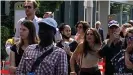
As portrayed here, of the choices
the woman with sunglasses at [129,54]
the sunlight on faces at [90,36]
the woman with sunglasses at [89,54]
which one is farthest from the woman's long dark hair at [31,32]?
the sunlight on faces at [90,36]

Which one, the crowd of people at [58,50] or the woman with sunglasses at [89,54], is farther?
the woman with sunglasses at [89,54]

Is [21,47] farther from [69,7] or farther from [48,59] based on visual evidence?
[69,7]

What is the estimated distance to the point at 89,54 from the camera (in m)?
7.50

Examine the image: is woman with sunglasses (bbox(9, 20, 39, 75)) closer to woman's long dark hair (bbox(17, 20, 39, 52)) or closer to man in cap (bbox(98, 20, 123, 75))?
woman's long dark hair (bbox(17, 20, 39, 52))

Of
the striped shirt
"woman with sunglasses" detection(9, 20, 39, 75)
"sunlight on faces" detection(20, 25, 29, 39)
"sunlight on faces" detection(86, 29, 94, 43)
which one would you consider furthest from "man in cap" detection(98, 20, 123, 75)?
the striped shirt

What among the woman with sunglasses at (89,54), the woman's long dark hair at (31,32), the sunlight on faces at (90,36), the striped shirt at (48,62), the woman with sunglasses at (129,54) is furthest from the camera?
the sunlight on faces at (90,36)

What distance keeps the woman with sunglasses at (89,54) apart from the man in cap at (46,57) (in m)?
2.93

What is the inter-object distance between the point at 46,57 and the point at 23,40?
165cm

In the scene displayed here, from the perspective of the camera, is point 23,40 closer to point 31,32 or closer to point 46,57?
point 31,32

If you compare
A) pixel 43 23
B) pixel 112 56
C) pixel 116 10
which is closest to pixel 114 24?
pixel 112 56

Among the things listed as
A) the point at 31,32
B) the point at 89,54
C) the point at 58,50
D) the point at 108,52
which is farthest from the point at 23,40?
the point at 108,52

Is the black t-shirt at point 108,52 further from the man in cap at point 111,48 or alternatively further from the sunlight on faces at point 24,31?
the sunlight on faces at point 24,31

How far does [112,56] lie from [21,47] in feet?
6.34

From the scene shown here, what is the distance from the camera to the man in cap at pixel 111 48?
7262mm
